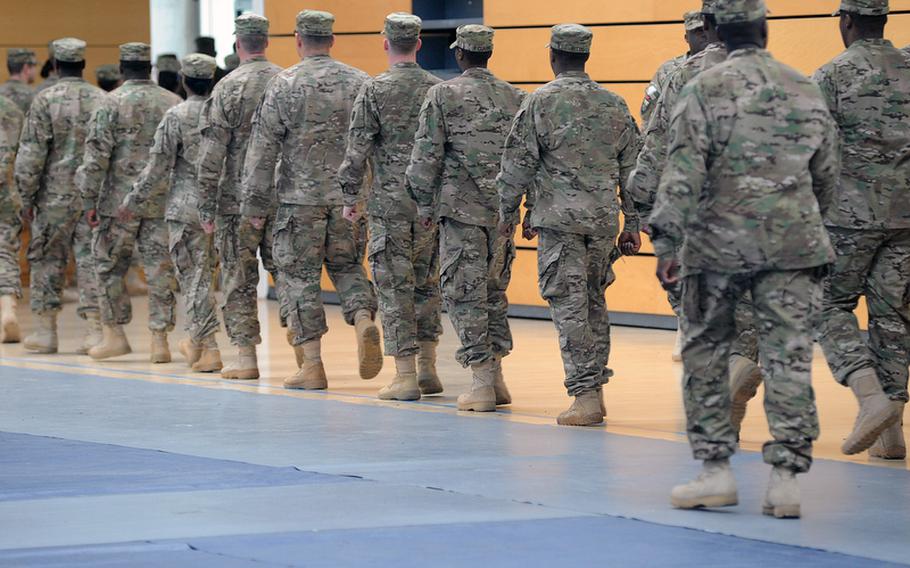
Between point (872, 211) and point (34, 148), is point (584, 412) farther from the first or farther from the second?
point (34, 148)

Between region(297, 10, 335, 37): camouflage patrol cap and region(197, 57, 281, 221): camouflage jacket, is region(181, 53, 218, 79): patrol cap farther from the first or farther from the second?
region(297, 10, 335, 37): camouflage patrol cap

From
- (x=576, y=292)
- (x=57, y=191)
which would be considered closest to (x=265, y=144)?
(x=576, y=292)

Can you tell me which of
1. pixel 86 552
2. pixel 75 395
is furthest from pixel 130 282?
pixel 86 552

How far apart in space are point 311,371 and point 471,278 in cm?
153

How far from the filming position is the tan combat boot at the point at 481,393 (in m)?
9.14

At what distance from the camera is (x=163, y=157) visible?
36.6 feet

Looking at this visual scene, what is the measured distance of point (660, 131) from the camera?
789 centimetres

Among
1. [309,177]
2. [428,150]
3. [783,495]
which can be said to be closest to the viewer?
[783,495]

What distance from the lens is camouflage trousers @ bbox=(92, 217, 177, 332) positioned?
38.3ft

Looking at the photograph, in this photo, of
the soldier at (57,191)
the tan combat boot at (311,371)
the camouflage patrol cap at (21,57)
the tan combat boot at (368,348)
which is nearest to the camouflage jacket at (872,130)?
the tan combat boot at (368,348)

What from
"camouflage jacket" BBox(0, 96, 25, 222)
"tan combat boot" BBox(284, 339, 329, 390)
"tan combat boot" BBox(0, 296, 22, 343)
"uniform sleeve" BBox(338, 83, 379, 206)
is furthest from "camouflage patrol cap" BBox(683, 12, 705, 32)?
"tan combat boot" BBox(0, 296, 22, 343)

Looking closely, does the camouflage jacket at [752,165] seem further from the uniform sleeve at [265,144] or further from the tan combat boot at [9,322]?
the tan combat boot at [9,322]

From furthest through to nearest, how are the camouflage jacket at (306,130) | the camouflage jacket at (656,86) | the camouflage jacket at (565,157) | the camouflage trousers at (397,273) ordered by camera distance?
the camouflage jacket at (306,130), the camouflage jacket at (656,86), the camouflage trousers at (397,273), the camouflage jacket at (565,157)

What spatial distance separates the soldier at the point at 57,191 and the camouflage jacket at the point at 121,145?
0.51 m
